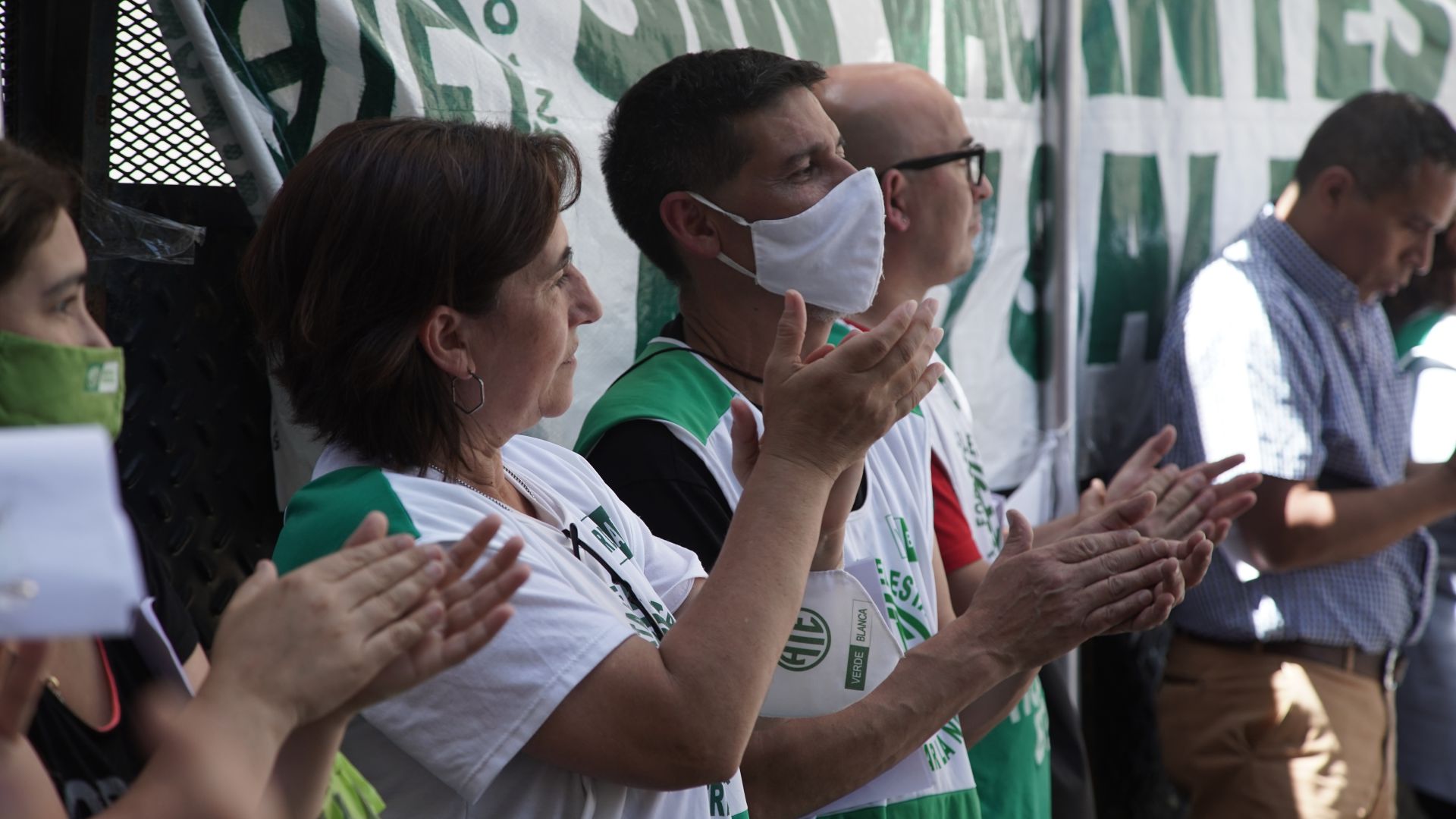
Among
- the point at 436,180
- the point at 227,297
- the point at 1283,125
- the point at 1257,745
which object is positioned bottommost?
the point at 1257,745

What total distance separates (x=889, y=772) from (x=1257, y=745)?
1.90 meters

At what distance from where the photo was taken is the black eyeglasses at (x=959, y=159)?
2.72 metres

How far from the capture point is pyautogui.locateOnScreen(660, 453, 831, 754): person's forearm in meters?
1.39

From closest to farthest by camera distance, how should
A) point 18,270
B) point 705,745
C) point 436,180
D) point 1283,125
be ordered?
1. point 18,270
2. point 705,745
3. point 436,180
4. point 1283,125

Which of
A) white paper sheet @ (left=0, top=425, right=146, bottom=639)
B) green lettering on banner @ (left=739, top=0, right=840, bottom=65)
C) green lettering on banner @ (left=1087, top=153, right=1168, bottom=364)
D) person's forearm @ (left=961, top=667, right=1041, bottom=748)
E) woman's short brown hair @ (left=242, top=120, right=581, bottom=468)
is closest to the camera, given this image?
white paper sheet @ (left=0, top=425, right=146, bottom=639)

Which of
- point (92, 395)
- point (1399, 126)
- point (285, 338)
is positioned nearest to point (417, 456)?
point (285, 338)

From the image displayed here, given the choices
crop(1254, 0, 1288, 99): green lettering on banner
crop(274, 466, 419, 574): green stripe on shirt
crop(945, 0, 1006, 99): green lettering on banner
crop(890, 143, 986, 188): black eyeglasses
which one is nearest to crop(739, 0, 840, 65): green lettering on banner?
crop(890, 143, 986, 188): black eyeglasses

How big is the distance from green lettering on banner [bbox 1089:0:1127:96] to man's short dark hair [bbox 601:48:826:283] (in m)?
1.89

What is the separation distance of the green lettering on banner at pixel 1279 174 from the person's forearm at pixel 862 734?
2.97 metres

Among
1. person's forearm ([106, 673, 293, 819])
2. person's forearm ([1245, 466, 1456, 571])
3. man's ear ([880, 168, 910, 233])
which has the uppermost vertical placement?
person's forearm ([106, 673, 293, 819])

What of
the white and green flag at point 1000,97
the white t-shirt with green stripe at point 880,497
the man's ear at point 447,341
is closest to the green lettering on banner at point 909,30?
the white and green flag at point 1000,97

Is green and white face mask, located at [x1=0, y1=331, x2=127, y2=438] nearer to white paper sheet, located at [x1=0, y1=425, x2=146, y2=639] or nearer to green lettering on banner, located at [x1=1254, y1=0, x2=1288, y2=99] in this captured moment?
white paper sheet, located at [x1=0, y1=425, x2=146, y2=639]

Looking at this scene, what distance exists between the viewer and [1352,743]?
3.34 meters

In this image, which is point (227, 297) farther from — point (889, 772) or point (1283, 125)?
point (1283, 125)
